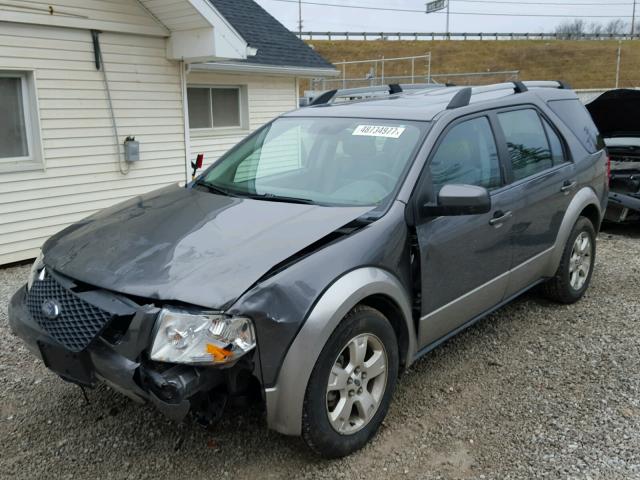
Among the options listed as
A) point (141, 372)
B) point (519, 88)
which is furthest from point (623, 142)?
point (141, 372)

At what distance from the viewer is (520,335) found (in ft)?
14.7

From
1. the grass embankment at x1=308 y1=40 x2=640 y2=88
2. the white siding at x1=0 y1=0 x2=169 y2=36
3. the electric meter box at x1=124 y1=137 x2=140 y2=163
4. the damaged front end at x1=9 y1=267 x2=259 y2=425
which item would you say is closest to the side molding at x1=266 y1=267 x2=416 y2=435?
the damaged front end at x1=9 y1=267 x2=259 y2=425

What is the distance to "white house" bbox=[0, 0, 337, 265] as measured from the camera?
683 cm

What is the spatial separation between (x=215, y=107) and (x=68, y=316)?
8075mm

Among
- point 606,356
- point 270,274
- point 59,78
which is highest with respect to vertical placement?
point 59,78

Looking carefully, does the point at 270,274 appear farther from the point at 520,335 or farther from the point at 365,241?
the point at 520,335

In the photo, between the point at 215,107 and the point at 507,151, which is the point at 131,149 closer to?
the point at 215,107

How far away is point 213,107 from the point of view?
1020 cm

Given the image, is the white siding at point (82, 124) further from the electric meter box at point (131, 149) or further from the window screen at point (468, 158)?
the window screen at point (468, 158)

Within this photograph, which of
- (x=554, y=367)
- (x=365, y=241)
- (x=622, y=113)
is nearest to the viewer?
(x=365, y=241)

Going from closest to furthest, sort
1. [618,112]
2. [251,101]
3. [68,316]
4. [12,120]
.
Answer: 1. [68,316]
2. [12,120]
3. [618,112]
4. [251,101]

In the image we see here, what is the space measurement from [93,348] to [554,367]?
3.01 meters

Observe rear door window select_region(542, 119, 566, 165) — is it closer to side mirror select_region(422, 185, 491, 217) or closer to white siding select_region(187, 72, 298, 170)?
side mirror select_region(422, 185, 491, 217)

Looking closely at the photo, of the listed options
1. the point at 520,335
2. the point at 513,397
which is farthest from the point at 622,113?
the point at 513,397
